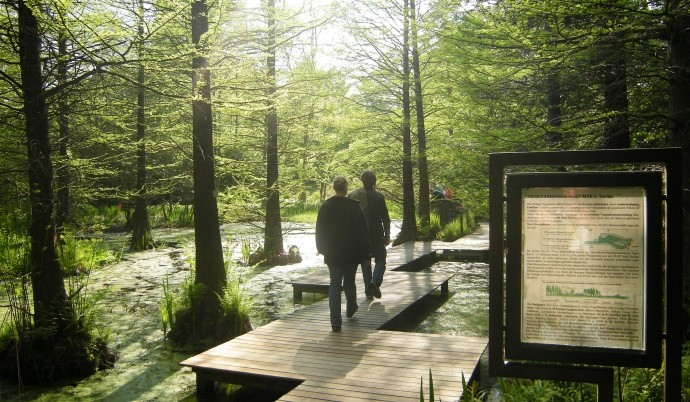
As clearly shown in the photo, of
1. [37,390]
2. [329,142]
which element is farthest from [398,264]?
[37,390]

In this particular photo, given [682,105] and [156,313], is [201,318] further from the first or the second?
[682,105]

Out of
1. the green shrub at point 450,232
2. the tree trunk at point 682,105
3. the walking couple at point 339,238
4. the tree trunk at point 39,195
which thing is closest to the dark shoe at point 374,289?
the walking couple at point 339,238

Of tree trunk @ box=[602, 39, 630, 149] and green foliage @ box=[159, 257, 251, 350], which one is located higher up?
tree trunk @ box=[602, 39, 630, 149]

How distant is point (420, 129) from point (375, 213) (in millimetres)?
9879

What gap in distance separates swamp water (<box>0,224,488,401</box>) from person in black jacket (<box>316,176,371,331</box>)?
5.96ft

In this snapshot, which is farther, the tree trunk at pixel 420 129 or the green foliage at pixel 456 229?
the green foliage at pixel 456 229

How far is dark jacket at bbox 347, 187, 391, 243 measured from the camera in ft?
26.6

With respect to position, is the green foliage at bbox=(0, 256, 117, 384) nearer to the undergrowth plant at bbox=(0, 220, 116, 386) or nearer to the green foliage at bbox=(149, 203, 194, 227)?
the undergrowth plant at bbox=(0, 220, 116, 386)

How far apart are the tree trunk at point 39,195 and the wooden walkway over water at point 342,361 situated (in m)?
2.07

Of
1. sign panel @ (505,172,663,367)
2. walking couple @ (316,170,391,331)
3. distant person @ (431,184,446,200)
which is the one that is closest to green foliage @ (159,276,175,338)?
walking couple @ (316,170,391,331)

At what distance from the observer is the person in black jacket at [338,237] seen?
6.52 meters

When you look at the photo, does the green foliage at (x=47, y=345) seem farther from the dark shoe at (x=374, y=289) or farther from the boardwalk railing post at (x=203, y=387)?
the dark shoe at (x=374, y=289)

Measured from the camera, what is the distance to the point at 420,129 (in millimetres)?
17531

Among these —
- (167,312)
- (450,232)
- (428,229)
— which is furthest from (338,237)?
(450,232)
